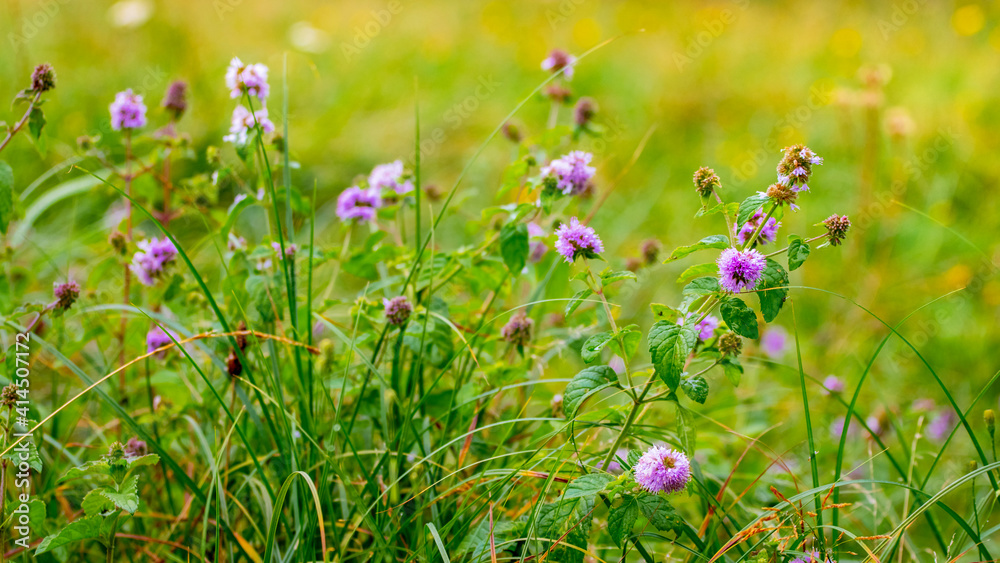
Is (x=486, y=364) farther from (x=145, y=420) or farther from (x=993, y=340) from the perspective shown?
(x=993, y=340)

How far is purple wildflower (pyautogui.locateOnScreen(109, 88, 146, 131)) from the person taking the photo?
1.52 metres

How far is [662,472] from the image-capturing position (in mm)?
947

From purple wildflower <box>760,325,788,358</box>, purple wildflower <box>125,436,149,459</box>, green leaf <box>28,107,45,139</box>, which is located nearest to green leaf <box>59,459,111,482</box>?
purple wildflower <box>125,436,149,459</box>

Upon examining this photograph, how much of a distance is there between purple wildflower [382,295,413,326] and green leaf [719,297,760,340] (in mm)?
574

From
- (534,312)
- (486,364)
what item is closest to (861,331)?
(534,312)

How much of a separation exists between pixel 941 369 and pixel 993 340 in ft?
0.71

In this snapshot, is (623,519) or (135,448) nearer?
(623,519)

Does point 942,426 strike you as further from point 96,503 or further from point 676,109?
point 676,109

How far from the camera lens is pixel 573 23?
5672mm

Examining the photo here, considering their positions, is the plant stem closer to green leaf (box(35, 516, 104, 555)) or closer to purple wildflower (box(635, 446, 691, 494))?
green leaf (box(35, 516, 104, 555))

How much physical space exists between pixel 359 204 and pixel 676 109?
2944mm

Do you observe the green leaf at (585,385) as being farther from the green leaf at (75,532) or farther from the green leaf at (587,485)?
the green leaf at (75,532)

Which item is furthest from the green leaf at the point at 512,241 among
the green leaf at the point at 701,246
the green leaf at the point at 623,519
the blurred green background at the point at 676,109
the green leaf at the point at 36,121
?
the green leaf at the point at 36,121

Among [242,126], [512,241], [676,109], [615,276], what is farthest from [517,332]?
[676,109]
